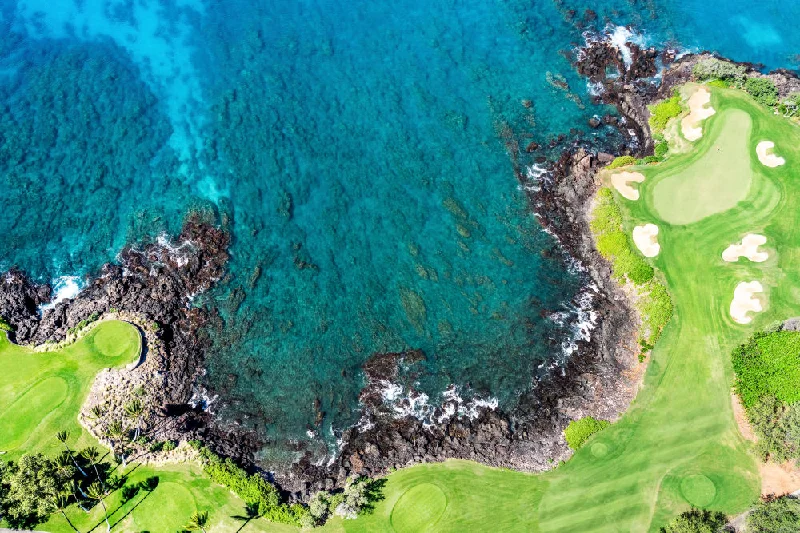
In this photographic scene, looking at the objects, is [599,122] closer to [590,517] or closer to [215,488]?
[590,517]

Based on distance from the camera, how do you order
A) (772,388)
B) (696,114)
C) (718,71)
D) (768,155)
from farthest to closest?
(718,71) < (696,114) < (768,155) < (772,388)

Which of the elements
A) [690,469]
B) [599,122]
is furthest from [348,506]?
[599,122]

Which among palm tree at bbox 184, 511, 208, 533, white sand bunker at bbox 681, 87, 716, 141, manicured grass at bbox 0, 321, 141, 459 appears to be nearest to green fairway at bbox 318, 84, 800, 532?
white sand bunker at bbox 681, 87, 716, 141

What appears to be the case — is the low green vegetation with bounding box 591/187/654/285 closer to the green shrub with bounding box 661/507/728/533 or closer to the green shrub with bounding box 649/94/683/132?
the green shrub with bounding box 649/94/683/132

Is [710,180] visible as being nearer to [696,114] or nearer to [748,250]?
[748,250]

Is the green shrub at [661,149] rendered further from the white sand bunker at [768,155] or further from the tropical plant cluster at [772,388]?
the tropical plant cluster at [772,388]

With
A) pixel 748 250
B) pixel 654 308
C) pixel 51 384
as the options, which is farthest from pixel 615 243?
pixel 51 384
